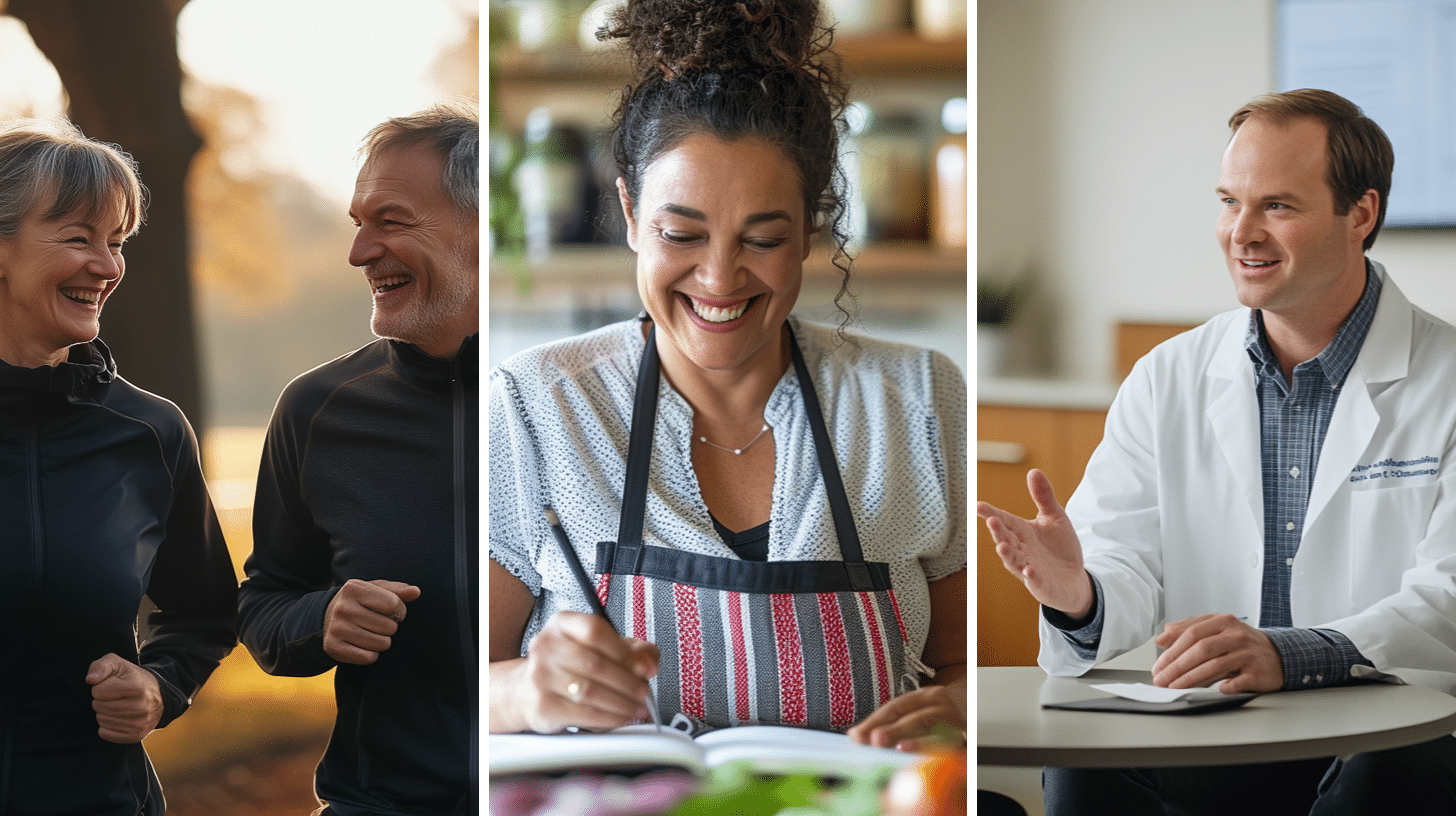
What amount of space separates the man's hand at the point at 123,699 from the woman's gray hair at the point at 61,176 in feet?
2.43

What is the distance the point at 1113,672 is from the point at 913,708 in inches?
13.3

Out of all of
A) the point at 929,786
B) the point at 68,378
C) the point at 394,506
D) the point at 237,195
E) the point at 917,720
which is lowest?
the point at 929,786

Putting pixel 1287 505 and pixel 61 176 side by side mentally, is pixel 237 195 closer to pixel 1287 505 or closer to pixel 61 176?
pixel 61 176

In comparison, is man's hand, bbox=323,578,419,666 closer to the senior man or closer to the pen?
the senior man

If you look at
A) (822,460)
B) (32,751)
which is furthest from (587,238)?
(32,751)

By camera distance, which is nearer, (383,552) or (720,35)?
(720,35)

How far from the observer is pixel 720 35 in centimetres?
179

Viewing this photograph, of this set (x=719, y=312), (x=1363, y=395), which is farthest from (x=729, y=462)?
(x=1363, y=395)

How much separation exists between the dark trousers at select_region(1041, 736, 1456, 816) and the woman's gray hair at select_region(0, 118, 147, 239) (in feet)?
6.14

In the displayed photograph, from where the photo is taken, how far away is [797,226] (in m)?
1.84

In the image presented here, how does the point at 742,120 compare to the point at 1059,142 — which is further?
the point at 1059,142

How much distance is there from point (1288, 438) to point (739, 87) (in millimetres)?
1072

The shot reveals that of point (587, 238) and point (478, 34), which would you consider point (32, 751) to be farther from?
point (478, 34)

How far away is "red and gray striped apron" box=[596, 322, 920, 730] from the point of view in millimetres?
1808
